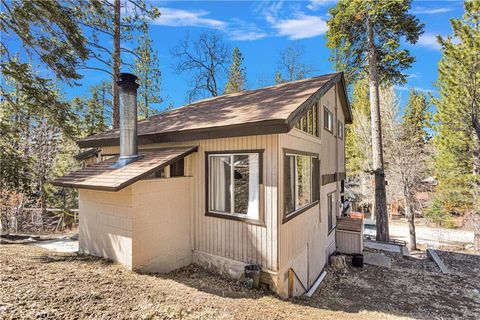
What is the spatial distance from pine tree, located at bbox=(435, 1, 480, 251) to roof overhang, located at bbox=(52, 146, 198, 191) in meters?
12.8

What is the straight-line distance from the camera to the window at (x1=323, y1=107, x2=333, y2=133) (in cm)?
942

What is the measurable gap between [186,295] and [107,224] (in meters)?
2.68

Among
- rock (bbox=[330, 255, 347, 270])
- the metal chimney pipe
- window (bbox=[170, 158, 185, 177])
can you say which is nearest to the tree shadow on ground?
rock (bbox=[330, 255, 347, 270])

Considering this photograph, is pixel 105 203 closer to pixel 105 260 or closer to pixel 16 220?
pixel 105 260

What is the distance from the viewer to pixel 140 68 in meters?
18.5

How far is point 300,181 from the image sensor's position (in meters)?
6.96

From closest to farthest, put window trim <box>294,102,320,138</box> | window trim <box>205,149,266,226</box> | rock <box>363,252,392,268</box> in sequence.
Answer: window trim <box>205,149,266,226</box>
window trim <box>294,102,320,138</box>
rock <box>363,252,392,268</box>

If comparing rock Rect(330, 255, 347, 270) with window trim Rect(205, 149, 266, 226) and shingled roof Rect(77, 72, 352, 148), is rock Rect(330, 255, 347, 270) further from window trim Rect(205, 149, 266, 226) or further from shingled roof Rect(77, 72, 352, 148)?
shingled roof Rect(77, 72, 352, 148)

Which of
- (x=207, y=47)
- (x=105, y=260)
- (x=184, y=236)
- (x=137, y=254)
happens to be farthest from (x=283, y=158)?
(x=207, y=47)

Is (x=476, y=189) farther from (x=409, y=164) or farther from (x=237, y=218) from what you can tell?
(x=237, y=218)

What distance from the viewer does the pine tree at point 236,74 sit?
2528 cm

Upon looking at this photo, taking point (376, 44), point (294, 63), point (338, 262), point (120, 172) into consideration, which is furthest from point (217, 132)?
point (294, 63)

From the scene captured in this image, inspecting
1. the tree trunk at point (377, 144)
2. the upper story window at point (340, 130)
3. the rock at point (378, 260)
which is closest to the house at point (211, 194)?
the rock at point (378, 260)

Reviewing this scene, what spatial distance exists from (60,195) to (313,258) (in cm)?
1899
